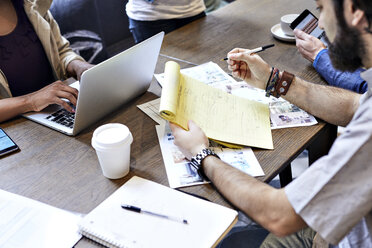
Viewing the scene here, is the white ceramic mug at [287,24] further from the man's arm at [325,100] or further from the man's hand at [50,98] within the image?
the man's hand at [50,98]

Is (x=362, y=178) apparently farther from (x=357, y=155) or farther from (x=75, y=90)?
A: (x=75, y=90)

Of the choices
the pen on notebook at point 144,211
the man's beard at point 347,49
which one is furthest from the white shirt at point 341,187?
the pen on notebook at point 144,211

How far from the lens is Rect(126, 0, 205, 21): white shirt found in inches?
75.4

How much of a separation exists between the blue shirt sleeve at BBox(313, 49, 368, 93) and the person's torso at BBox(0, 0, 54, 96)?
111cm

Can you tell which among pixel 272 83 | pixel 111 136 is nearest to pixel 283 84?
pixel 272 83

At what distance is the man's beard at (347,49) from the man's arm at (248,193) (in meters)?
0.35

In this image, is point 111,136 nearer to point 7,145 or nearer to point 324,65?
point 7,145

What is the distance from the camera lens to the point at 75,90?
4.27 ft

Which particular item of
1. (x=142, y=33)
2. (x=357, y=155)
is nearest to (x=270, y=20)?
(x=142, y=33)

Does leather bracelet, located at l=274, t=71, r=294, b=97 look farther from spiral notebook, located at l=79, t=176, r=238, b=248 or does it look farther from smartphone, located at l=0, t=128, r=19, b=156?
smartphone, located at l=0, t=128, r=19, b=156

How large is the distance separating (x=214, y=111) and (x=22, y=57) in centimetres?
86

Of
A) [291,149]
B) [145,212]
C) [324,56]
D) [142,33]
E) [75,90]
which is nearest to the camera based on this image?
[145,212]

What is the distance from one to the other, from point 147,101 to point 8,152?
463 mm

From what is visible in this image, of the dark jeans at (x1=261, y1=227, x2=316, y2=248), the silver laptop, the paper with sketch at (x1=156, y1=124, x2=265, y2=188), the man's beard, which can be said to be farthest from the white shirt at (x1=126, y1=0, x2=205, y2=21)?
the dark jeans at (x1=261, y1=227, x2=316, y2=248)
